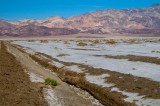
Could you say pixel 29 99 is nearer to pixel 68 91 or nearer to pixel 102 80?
pixel 68 91

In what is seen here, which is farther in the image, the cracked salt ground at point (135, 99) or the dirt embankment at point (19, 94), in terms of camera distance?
the cracked salt ground at point (135, 99)

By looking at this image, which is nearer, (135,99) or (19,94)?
(135,99)

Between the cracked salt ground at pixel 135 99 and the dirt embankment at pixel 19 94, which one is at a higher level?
the dirt embankment at pixel 19 94

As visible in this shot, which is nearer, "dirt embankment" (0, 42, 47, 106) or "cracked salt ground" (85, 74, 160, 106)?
"dirt embankment" (0, 42, 47, 106)

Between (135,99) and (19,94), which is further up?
(19,94)

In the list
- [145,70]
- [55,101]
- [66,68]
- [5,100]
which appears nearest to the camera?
[5,100]

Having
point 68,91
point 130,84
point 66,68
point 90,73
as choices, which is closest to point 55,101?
point 68,91

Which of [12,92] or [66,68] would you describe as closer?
[12,92]

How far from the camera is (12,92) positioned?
1762 centimetres

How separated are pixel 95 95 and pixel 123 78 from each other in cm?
325

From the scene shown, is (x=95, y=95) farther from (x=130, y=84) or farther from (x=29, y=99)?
(x=29, y=99)

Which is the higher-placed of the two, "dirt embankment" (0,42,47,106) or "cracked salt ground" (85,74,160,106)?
"dirt embankment" (0,42,47,106)

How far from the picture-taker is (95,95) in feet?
65.6

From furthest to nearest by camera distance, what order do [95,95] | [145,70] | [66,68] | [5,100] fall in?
1. [66,68]
2. [145,70]
3. [95,95]
4. [5,100]
